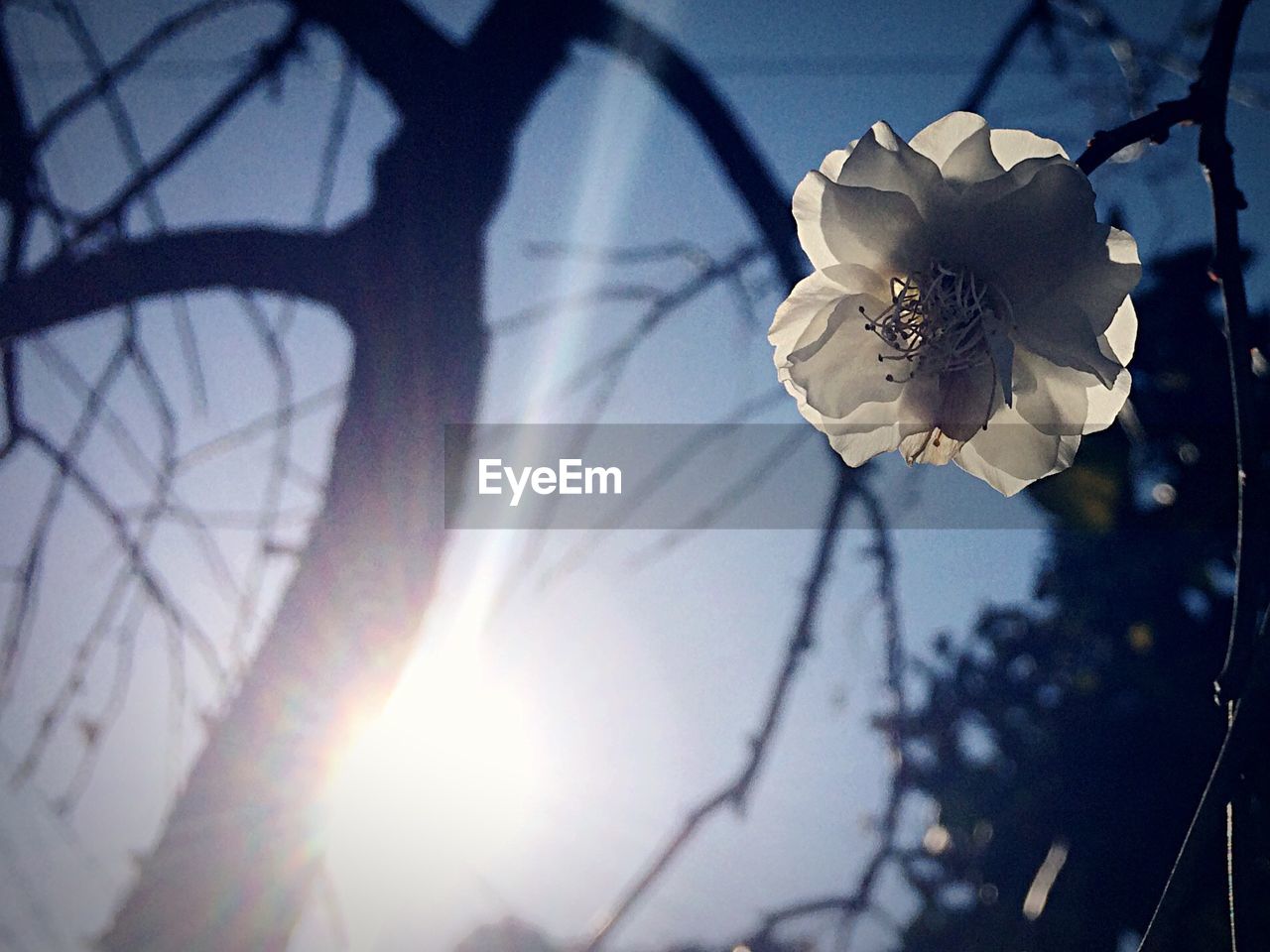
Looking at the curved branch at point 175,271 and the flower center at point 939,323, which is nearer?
the flower center at point 939,323

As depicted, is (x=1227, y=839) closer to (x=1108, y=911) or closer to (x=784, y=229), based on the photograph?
(x=784, y=229)

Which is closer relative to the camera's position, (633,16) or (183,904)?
(183,904)

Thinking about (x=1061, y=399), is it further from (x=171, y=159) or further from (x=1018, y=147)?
(x=171, y=159)

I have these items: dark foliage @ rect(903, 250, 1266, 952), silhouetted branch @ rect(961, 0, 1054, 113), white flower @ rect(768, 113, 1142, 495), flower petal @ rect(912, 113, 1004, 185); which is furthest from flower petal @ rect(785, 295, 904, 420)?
dark foliage @ rect(903, 250, 1266, 952)

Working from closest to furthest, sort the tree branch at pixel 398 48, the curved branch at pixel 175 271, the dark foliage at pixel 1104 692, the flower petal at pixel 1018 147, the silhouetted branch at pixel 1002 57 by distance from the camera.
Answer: the flower petal at pixel 1018 147, the silhouetted branch at pixel 1002 57, the curved branch at pixel 175 271, the tree branch at pixel 398 48, the dark foliage at pixel 1104 692

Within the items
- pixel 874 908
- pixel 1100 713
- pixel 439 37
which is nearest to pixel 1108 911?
pixel 1100 713

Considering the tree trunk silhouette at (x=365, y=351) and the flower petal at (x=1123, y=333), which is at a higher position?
the flower petal at (x=1123, y=333)

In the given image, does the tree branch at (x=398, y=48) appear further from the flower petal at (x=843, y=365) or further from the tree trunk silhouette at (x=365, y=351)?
the flower petal at (x=843, y=365)

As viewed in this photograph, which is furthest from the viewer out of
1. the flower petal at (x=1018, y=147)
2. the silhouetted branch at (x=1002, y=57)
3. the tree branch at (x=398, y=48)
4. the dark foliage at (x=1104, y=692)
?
the dark foliage at (x=1104, y=692)

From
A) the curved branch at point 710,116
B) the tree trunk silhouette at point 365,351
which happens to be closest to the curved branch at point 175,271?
the tree trunk silhouette at point 365,351
